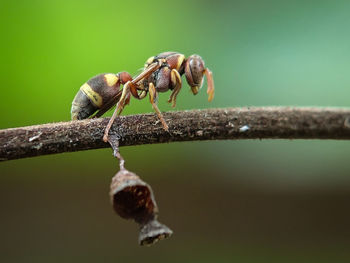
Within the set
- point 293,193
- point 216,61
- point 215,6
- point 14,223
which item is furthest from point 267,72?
point 14,223

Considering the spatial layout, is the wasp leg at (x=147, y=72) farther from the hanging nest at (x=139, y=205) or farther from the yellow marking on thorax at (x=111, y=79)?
the hanging nest at (x=139, y=205)

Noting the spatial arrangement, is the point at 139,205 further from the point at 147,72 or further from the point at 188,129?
the point at 147,72

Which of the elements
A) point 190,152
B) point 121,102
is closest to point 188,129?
point 121,102

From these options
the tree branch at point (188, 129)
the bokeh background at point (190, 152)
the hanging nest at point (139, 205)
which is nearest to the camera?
the hanging nest at point (139, 205)

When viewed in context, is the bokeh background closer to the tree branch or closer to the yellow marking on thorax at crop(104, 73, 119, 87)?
the yellow marking on thorax at crop(104, 73, 119, 87)

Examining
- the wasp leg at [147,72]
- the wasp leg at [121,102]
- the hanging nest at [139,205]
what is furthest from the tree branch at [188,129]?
the wasp leg at [147,72]

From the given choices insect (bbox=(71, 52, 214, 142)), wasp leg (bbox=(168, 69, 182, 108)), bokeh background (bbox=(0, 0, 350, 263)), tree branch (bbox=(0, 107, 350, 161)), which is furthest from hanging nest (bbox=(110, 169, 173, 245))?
bokeh background (bbox=(0, 0, 350, 263))
